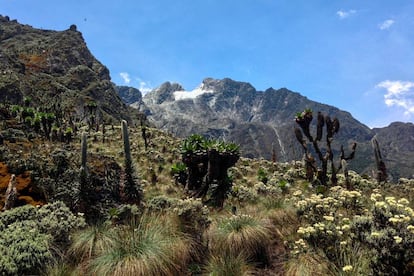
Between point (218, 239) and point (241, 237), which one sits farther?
point (218, 239)

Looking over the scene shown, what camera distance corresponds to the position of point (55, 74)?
13912 cm

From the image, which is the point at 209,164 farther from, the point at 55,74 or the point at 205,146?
the point at 55,74

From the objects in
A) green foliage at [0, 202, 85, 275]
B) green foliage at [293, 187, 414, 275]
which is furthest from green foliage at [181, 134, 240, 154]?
green foliage at [293, 187, 414, 275]

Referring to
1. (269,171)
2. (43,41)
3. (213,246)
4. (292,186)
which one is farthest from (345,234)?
(43,41)

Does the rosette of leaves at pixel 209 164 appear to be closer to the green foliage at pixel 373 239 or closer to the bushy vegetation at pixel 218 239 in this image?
the bushy vegetation at pixel 218 239

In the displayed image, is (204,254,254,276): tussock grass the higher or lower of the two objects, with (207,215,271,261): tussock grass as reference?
lower

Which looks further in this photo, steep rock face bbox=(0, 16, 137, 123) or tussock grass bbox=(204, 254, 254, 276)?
steep rock face bbox=(0, 16, 137, 123)

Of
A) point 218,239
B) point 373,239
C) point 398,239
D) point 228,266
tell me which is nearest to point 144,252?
point 228,266

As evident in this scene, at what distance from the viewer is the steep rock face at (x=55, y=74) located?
93531 mm

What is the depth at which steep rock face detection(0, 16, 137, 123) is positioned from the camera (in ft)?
307

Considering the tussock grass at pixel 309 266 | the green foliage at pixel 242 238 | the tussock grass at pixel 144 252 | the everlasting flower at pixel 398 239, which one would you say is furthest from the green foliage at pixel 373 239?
the tussock grass at pixel 144 252

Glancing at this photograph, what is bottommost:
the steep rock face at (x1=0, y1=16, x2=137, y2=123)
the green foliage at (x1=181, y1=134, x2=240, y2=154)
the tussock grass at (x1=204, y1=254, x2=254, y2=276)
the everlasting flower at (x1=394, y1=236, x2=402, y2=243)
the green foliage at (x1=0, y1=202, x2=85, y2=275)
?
the tussock grass at (x1=204, y1=254, x2=254, y2=276)

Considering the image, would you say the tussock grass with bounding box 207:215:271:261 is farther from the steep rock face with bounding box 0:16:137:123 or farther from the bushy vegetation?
the steep rock face with bounding box 0:16:137:123

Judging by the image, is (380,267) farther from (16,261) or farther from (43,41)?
(43,41)
